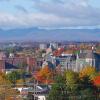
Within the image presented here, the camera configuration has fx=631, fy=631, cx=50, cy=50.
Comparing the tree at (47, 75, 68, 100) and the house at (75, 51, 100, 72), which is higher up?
the tree at (47, 75, 68, 100)

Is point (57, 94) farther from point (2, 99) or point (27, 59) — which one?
point (27, 59)

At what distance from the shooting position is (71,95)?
47.8 feet

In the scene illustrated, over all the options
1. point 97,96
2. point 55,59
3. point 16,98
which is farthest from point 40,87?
point 55,59

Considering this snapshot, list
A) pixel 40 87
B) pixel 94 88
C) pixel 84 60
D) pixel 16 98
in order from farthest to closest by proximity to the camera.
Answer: pixel 84 60, pixel 40 87, pixel 16 98, pixel 94 88

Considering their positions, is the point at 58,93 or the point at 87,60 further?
the point at 87,60

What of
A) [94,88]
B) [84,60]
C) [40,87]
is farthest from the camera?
[84,60]

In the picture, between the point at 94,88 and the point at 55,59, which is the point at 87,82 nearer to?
the point at 94,88

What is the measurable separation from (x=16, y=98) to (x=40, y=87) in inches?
219

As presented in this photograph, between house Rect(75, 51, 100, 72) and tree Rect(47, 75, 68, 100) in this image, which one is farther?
house Rect(75, 51, 100, 72)

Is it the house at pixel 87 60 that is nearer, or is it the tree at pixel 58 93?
the tree at pixel 58 93

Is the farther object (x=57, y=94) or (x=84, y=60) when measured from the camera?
(x=84, y=60)

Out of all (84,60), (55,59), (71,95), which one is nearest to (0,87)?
(71,95)

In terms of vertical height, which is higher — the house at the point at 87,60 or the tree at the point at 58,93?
the tree at the point at 58,93

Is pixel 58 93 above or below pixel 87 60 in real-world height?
above
